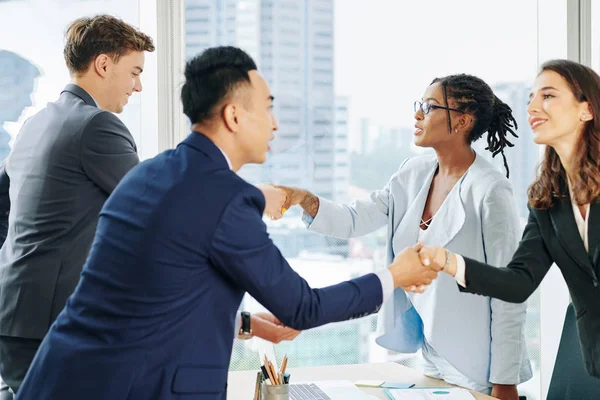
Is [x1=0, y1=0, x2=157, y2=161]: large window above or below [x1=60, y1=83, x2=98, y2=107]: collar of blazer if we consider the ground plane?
above

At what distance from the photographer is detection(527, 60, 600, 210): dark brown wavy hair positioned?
6.44 ft

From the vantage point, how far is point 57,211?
6.61 ft

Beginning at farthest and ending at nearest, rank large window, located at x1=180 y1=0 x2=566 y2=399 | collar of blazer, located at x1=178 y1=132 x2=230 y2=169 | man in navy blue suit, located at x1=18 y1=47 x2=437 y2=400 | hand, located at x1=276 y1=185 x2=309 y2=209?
large window, located at x1=180 y1=0 x2=566 y2=399
hand, located at x1=276 y1=185 x2=309 y2=209
collar of blazer, located at x1=178 y1=132 x2=230 y2=169
man in navy blue suit, located at x1=18 y1=47 x2=437 y2=400

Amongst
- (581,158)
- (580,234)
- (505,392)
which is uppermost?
(581,158)

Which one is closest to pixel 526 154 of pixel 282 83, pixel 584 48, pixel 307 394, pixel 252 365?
pixel 584 48

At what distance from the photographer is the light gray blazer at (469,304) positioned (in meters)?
2.24

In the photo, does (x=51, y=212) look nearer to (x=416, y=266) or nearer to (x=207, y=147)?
(x=207, y=147)

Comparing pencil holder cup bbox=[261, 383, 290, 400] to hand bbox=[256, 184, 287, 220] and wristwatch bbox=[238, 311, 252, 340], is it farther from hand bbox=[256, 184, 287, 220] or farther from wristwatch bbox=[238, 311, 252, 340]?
hand bbox=[256, 184, 287, 220]

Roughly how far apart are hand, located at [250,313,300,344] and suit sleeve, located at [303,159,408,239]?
2.77 feet

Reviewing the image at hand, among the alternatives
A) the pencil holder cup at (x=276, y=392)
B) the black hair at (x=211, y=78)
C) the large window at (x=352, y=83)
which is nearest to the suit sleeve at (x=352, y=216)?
the large window at (x=352, y=83)

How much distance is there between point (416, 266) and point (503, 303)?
58 centimetres

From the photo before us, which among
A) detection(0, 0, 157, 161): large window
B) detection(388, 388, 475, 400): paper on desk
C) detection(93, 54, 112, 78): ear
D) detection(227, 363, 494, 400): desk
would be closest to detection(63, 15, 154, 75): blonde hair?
detection(93, 54, 112, 78): ear

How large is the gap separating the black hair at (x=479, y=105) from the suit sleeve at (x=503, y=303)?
304mm

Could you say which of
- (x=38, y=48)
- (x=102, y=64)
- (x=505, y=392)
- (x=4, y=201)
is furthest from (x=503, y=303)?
(x=38, y=48)
